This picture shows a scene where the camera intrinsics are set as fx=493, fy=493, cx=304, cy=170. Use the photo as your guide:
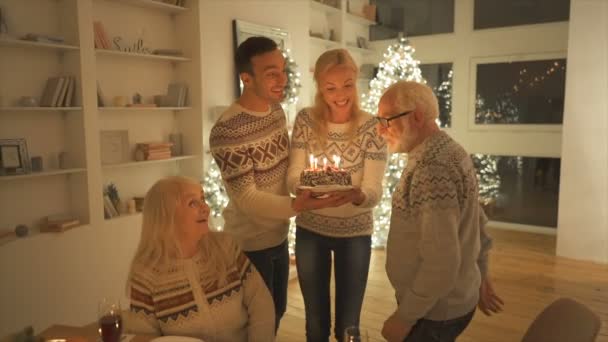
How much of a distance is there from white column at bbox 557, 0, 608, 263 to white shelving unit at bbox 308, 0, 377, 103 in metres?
2.84

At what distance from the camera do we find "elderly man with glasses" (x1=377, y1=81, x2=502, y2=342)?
4.84 ft

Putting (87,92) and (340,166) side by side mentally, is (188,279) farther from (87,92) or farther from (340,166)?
(87,92)

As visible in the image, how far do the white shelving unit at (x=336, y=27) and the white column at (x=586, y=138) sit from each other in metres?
2.84

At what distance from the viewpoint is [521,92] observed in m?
6.38

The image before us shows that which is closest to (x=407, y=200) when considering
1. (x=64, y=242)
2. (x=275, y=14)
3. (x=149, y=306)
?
(x=149, y=306)

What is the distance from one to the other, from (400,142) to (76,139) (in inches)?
113

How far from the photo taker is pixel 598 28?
16.1ft

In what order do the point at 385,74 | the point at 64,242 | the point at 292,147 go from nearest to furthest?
the point at 292,147, the point at 64,242, the point at 385,74

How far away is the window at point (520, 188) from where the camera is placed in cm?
633

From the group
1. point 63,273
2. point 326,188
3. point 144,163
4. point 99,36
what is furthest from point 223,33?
point 326,188

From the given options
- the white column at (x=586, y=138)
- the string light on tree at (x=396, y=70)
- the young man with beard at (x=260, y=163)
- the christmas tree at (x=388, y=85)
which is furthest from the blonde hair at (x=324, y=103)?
the white column at (x=586, y=138)

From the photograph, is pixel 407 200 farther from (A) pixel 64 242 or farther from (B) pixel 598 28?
(B) pixel 598 28

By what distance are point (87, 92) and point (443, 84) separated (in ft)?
16.3

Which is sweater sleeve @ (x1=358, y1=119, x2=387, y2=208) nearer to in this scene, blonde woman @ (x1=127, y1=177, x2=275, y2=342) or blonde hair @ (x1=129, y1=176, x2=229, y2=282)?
blonde woman @ (x1=127, y1=177, x2=275, y2=342)
